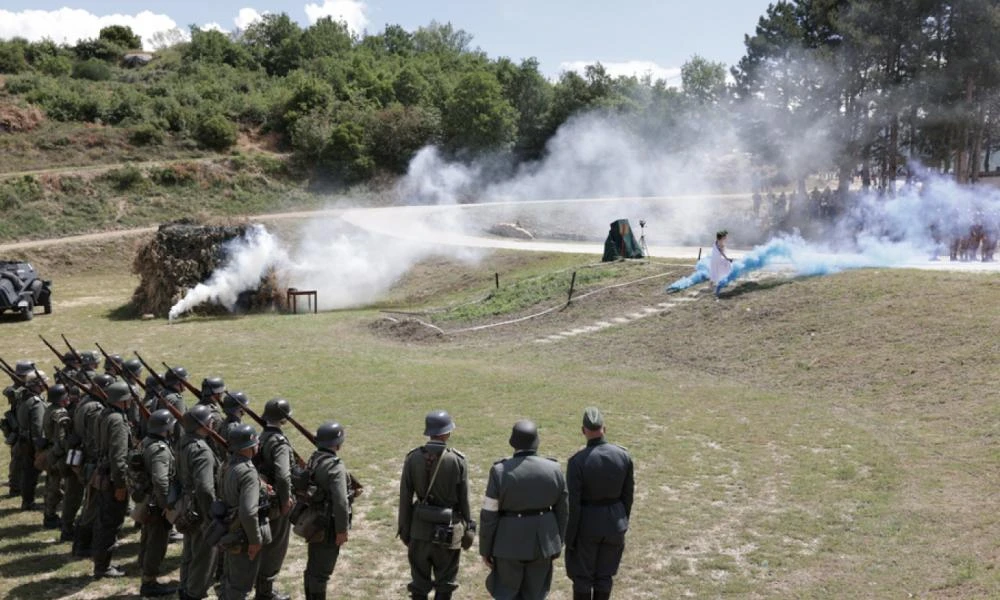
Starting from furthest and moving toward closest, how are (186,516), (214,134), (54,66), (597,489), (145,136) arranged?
(54,66)
(214,134)
(145,136)
(186,516)
(597,489)

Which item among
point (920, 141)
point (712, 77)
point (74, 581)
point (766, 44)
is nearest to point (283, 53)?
point (712, 77)

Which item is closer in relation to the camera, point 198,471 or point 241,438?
point 241,438

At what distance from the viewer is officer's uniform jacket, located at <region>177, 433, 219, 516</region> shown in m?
8.02

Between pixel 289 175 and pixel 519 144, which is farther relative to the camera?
pixel 519 144

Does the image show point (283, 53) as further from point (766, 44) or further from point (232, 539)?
point (232, 539)

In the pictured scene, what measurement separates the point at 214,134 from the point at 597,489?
59224 mm

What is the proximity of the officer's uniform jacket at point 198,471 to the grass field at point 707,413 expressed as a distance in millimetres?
1635

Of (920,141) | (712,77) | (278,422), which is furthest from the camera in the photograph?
(712,77)

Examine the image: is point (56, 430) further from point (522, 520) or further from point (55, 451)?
point (522, 520)

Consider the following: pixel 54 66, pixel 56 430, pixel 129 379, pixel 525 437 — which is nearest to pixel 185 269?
pixel 129 379

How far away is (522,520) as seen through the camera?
22.6ft

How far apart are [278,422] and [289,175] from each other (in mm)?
54078

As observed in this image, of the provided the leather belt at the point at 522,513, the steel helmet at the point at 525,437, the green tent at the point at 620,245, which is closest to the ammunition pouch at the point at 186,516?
the leather belt at the point at 522,513

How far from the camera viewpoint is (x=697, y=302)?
24031mm
